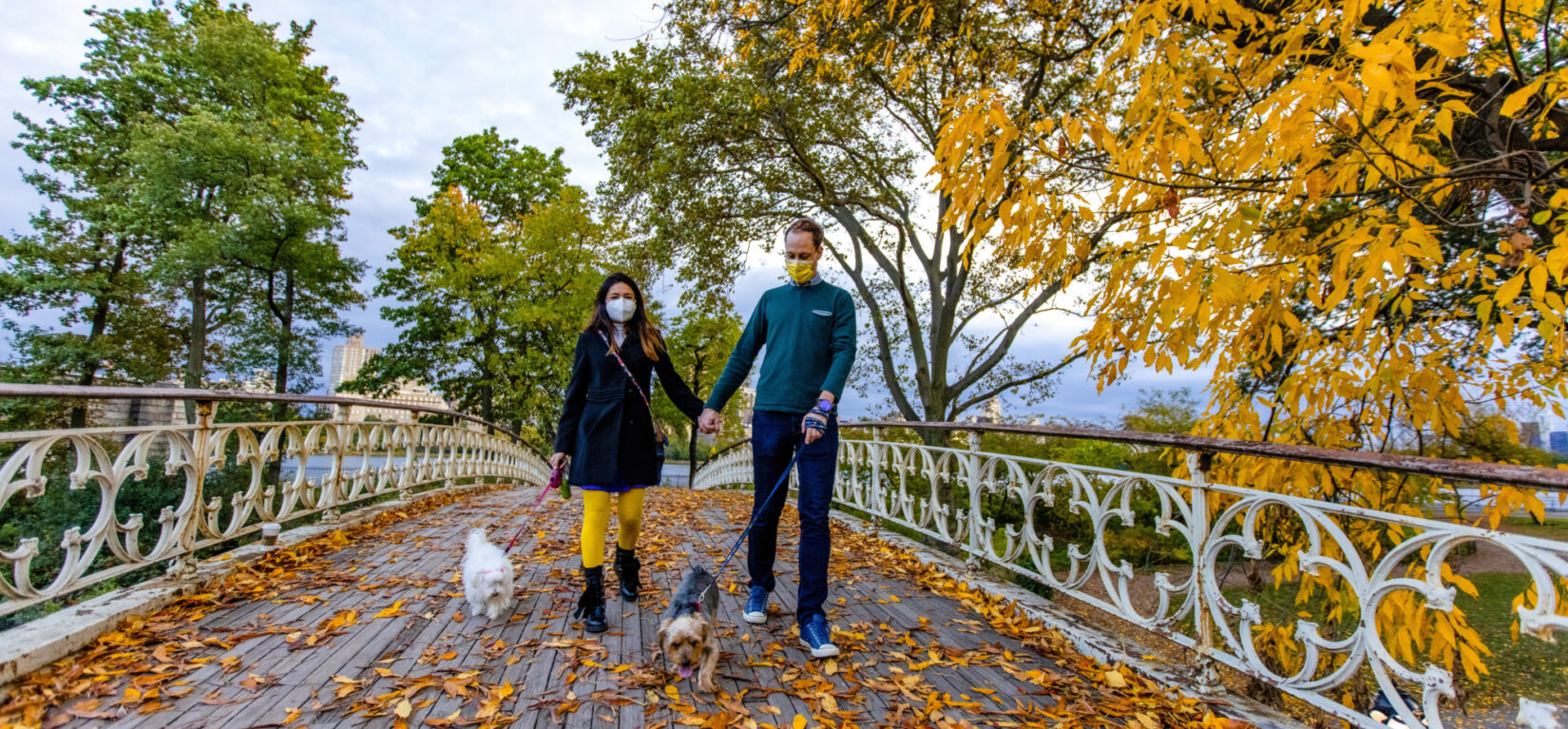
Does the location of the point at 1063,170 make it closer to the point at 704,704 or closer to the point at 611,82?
the point at 704,704

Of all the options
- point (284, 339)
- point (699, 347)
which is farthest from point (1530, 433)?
point (284, 339)

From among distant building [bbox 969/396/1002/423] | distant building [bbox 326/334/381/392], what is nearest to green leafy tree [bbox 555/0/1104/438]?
distant building [bbox 969/396/1002/423]

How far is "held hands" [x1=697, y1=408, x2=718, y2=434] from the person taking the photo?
3.29m

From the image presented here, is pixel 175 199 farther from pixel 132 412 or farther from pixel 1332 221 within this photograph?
pixel 1332 221

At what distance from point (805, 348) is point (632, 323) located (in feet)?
3.26

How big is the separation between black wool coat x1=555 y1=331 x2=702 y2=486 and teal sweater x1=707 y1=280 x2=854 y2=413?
0.41 metres

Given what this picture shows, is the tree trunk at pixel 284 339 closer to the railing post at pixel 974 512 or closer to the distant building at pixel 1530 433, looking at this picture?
the railing post at pixel 974 512

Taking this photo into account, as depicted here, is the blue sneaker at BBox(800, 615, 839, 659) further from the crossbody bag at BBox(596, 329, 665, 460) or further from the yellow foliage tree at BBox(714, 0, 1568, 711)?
the yellow foliage tree at BBox(714, 0, 1568, 711)

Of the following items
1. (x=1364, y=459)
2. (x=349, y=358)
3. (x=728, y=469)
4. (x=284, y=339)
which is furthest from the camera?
(x=349, y=358)

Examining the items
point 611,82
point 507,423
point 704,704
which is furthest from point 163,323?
point 704,704

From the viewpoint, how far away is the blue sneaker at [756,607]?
3.40m

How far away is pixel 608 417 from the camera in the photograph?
3.35 m

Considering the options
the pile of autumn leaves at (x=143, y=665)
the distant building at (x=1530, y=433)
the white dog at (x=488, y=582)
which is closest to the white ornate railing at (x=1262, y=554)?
the distant building at (x=1530, y=433)

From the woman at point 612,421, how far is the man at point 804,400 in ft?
1.25
